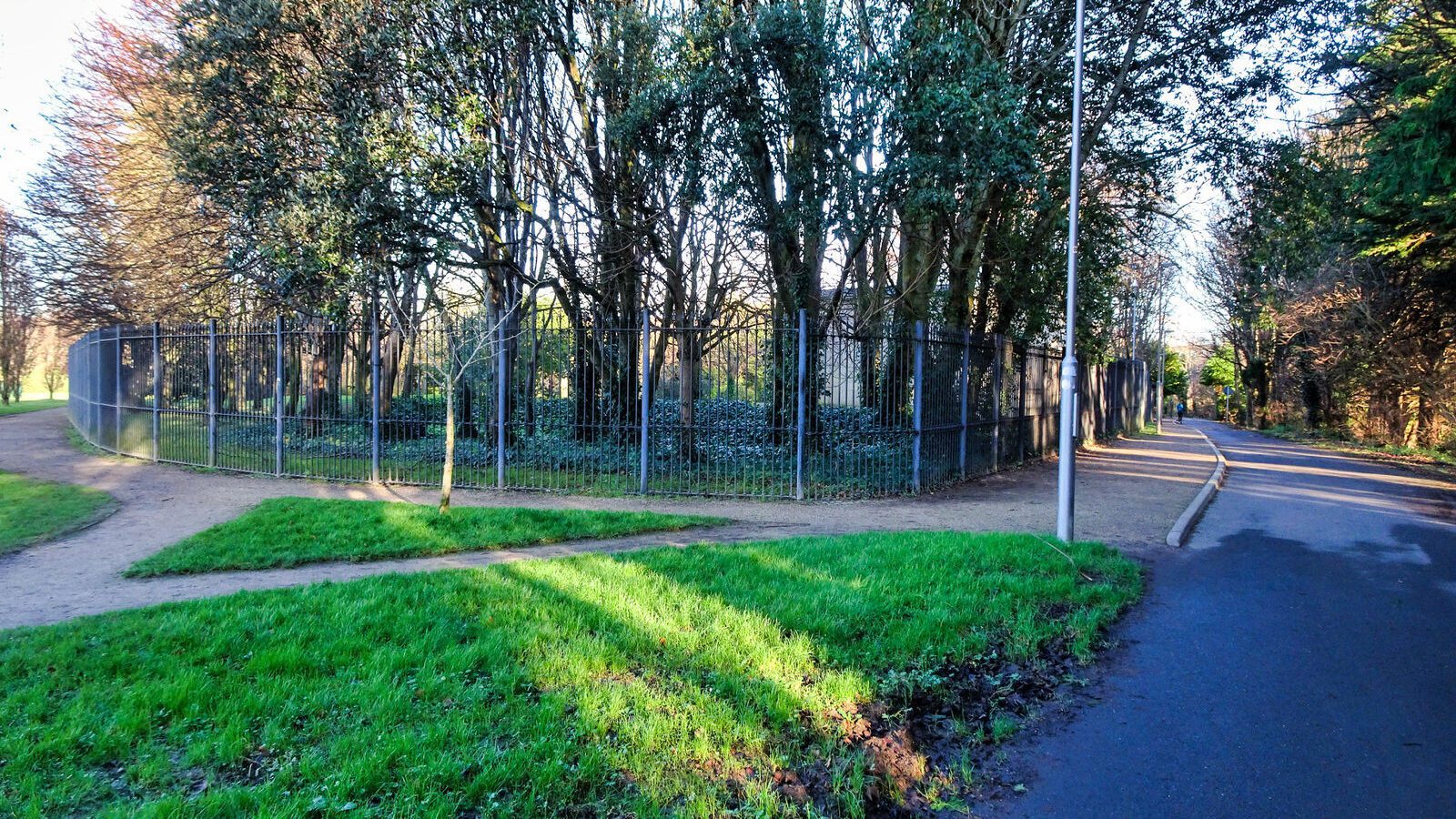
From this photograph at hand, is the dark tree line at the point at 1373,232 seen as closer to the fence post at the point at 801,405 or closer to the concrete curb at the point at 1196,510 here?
the concrete curb at the point at 1196,510

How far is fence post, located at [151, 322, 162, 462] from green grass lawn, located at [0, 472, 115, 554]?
8.34 ft

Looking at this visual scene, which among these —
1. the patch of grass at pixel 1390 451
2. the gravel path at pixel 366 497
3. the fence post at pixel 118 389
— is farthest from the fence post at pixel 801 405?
the patch of grass at pixel 1390 451

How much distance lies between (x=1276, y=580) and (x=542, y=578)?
264 inches

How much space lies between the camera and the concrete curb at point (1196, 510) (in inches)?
357

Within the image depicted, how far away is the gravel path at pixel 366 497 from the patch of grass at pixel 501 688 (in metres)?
0.99

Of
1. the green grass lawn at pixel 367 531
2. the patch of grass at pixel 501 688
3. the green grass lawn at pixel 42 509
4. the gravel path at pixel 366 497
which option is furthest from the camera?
the green grass lawn at pixel 42 509

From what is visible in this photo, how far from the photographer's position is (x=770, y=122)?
11.6 meters

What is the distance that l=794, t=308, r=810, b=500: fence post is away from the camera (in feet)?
36.2

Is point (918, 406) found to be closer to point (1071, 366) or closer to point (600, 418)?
point (1071, 366)

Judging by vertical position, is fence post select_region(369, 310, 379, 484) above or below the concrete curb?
above

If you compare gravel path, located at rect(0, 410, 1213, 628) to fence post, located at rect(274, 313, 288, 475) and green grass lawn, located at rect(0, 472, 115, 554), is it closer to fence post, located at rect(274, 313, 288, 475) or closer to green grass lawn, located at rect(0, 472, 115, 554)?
green grass lawn, located at rect(0, 472, 115, 554)

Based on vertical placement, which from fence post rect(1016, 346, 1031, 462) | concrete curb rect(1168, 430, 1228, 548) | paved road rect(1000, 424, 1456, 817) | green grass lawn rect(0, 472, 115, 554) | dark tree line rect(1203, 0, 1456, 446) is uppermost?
dark tree line rect(1203, 0, 1456, 446)

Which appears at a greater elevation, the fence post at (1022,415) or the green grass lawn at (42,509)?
the fence post at (1022,415)

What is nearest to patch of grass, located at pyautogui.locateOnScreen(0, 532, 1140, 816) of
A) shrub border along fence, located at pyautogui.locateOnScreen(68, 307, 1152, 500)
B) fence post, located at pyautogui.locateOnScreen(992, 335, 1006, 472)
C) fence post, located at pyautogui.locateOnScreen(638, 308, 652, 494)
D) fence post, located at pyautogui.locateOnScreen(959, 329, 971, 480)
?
fence post, located at pyautogui.locateOnScreen(638, 308, 652, 494)
